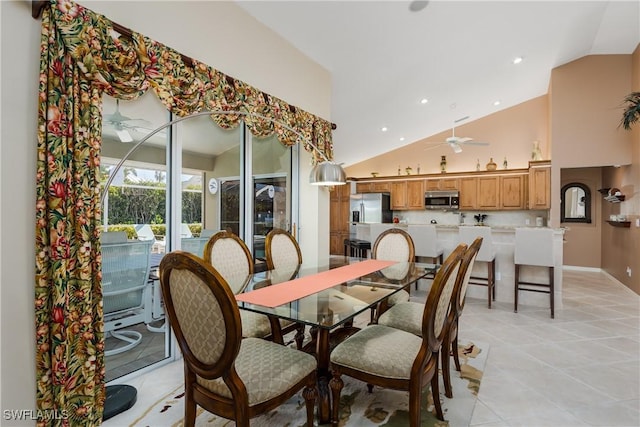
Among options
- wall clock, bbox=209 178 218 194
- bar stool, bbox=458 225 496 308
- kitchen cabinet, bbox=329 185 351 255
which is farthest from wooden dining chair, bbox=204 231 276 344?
kitchen cabinet, bbox=329 185 351 255

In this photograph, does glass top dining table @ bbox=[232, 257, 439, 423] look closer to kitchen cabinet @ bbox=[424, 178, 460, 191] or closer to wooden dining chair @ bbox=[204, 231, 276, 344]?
wooden dining chair @ bbox=[204, 231, 276, 344]

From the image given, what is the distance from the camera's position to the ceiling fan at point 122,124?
2.29m

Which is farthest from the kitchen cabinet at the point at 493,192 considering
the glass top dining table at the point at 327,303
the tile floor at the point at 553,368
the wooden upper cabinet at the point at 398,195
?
the glass top dining table at the point at 327,303

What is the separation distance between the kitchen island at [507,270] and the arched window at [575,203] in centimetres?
376

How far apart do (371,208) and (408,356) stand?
6.67 meters

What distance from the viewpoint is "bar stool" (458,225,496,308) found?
422 centimetres

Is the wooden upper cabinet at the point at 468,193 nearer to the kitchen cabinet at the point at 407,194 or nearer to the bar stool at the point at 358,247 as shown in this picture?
the kitchen cabinet at the point at 407,194

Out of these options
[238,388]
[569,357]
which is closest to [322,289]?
[238,388]

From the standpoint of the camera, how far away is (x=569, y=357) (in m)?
2.82

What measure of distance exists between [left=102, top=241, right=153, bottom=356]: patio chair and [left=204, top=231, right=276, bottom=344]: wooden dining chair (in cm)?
55

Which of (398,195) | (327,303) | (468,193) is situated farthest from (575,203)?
(327,303)

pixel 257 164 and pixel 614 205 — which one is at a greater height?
pixel 257 164

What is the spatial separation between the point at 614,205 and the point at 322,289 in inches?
277

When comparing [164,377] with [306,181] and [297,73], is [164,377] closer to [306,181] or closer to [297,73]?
[306,181]
